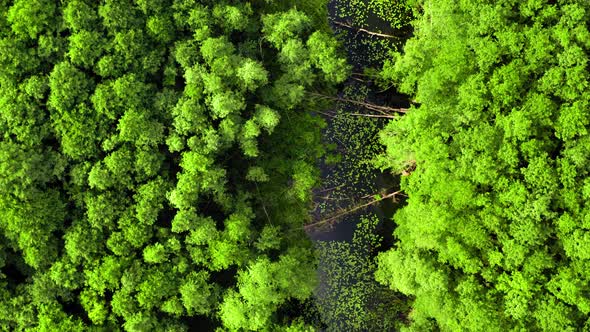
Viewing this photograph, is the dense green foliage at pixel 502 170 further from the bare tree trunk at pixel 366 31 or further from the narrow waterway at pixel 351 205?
the bare tree trunk at pixel 366 31

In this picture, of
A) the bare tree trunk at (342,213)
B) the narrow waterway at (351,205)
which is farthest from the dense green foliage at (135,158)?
the narrow waterway at (351,205)

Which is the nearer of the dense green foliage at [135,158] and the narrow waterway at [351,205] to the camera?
the dense green foliage at [135,158]

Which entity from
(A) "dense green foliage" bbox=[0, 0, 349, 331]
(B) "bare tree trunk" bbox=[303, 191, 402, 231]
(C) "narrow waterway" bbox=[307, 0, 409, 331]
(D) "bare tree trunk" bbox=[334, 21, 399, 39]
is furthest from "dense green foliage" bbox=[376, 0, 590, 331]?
(D) "bare tree trunk" bbox=[334, 21, 399, 39]

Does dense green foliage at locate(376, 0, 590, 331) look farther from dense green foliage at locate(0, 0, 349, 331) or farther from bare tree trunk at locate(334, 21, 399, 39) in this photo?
bare tree trunk at locate(334, 21, 399, 39)

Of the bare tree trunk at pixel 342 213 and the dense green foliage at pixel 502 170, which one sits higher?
the dense green foliage at pixel 502 170

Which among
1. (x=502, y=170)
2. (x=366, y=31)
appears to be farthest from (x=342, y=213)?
(x=366, y=31)

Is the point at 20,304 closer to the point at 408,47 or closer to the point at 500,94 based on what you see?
the point at 408,47

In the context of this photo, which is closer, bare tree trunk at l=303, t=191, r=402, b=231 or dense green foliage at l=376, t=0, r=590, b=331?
dense green foliage at l=376, t=0, r=590, b=331
